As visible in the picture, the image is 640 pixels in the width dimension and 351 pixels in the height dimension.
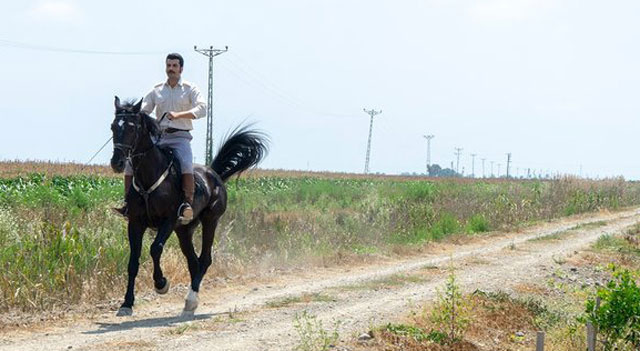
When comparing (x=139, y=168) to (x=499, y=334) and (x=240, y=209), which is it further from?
(x=240, y=209)

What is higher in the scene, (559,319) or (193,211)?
(193,211)

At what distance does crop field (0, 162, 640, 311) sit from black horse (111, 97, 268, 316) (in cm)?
110

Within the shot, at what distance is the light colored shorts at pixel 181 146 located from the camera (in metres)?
10.3

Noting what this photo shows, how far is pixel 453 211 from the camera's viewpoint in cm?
2516

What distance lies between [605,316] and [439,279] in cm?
504

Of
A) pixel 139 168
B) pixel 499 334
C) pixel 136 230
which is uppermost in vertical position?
pixel 139 168

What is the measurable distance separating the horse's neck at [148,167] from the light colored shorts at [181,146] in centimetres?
41

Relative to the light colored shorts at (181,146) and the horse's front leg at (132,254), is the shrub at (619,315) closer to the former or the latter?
the light colored shorts at (181,146)

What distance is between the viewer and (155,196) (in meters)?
9.77

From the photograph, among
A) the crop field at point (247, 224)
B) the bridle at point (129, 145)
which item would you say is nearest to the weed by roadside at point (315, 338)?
the bridle at point (129, 145)

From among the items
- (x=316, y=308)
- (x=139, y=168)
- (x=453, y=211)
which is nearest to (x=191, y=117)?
(x=139, y=168)

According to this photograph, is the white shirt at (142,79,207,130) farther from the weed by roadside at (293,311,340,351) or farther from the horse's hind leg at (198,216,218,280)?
the weed by roadside at (293,311,340,351)

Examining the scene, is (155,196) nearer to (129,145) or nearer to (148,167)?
(148,167)

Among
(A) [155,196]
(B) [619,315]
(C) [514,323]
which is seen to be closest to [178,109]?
(A) [155,196]
